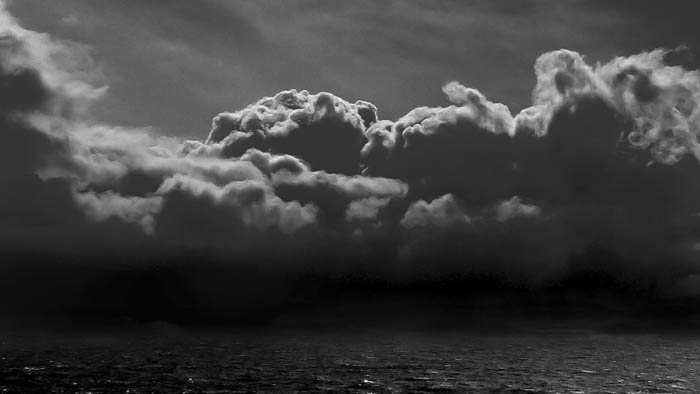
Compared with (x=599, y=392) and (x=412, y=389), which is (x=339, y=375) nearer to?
(x=412, y=389)

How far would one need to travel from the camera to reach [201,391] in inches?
5566

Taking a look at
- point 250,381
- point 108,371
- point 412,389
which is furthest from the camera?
point 108,371

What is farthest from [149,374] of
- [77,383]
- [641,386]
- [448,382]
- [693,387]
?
[693,387]

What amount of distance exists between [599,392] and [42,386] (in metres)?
126

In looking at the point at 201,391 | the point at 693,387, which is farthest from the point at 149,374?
the point at 693,387

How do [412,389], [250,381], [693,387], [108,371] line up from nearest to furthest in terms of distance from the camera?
[412,389] < [250,381] < [693,387] < [108,371]

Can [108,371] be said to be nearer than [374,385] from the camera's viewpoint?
No

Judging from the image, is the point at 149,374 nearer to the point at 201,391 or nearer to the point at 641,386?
the point at 201,391

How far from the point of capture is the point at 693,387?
178m

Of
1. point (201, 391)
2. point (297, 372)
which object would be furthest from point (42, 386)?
point (297, 372)

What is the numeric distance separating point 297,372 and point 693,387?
10732 cm

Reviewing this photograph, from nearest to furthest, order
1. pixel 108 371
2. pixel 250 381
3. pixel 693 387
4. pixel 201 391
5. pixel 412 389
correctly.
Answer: pixel 201 391, pixel 412 389, pixel 250 381, pixel 693 387, pixel 108 371

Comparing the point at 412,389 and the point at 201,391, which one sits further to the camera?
the point at 412,389

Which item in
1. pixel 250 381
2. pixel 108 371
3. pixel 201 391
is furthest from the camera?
pixel 108 371
